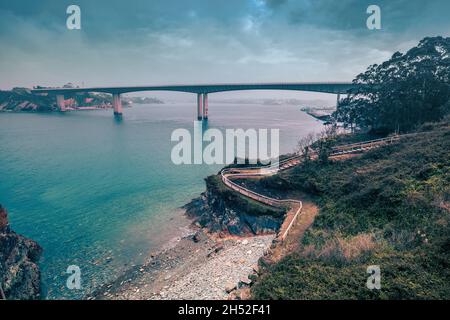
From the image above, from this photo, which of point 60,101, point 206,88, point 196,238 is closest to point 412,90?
point 196,238

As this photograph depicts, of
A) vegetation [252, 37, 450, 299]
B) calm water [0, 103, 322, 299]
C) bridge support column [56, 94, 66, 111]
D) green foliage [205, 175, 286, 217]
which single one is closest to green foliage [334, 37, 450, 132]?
vegetation [252, 37, 450, 299]

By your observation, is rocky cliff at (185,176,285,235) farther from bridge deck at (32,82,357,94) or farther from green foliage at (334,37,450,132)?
bridge deck at (32,82,357,94)

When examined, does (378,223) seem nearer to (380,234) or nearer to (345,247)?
(380,234)

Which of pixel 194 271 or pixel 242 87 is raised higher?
pixel 242 87

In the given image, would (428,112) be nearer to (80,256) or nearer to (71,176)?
(80,256)

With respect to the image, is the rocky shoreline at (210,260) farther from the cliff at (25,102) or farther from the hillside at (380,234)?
the cliff at (25,102)

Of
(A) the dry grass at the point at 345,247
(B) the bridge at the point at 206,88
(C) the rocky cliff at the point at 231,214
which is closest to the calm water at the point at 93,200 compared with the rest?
(C) the rocky cliff at the point at 231,214
